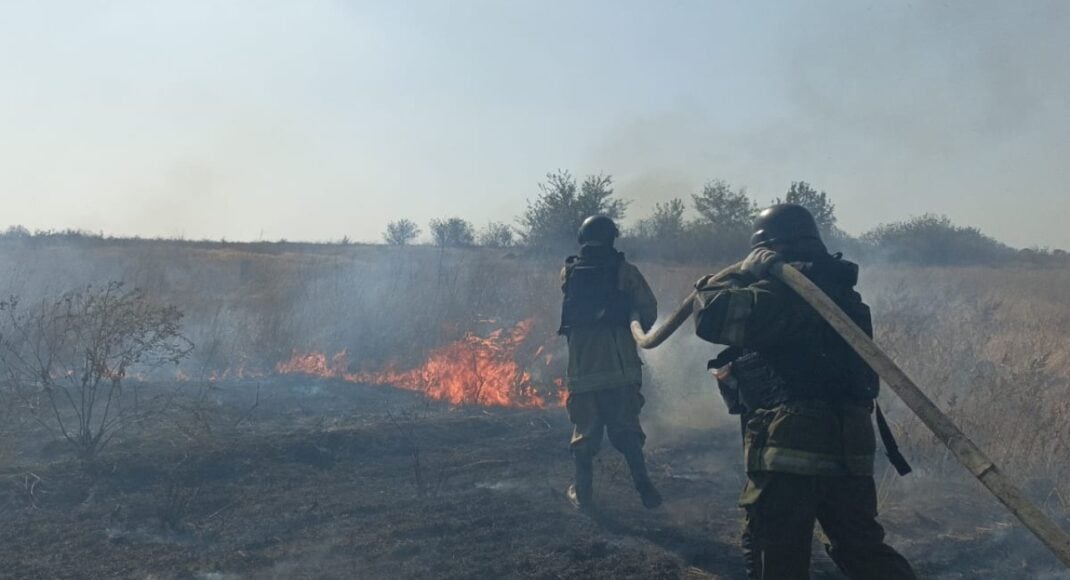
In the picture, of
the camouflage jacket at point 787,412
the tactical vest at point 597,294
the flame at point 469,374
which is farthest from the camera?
the flame at point 469,374

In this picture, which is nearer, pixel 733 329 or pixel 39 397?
pixel 733 329

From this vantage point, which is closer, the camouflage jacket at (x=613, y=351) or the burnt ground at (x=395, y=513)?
the burnt ground at (x=395, y=513)

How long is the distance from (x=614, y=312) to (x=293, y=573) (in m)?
2.76

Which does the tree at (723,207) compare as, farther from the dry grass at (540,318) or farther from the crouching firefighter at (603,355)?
the crouching firefighter at (603,355)

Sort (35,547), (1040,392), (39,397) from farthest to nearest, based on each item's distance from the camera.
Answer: (39,397)
(1040,392)
(35,547)

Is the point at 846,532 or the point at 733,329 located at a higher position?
the point at 733,329

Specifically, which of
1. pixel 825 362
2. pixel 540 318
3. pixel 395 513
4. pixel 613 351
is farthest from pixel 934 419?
pixel 540 318

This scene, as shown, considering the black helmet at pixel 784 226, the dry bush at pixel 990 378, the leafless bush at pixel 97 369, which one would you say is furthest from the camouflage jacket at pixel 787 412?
the leafless bush at pixel 97 369

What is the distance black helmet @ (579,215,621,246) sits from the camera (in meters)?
6.03

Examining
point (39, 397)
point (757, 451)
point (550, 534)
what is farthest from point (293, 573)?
point (39, 397)

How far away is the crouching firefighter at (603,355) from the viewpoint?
19.2 feet

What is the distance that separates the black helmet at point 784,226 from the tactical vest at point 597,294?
2154mm

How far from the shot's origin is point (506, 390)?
33.7 feet

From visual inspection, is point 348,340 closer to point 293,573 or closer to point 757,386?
point 293,573
